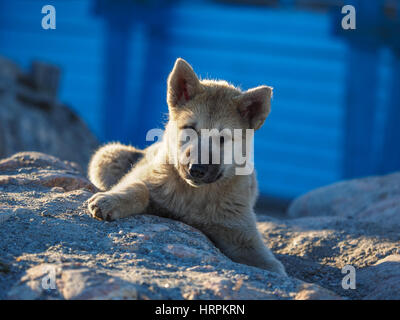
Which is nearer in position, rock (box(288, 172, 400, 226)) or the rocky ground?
the rocky ground

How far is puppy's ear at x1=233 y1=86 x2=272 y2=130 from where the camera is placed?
4406mm

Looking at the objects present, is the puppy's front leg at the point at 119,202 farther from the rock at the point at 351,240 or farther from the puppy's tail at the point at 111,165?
the rock at the point at 351,240

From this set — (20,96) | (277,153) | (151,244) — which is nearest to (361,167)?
(277,153)

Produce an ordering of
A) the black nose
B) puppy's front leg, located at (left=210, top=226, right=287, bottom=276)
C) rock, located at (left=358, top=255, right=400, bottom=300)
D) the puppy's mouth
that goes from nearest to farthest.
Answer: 1. rock, located at (left=358, top=255, right=400, bottom=300)
2. the black nose
3. the puppy's mouth
4. puppy's front leg, located at (left=210, top=226, right=287, bottom=276)

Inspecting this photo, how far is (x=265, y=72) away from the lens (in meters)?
11.7

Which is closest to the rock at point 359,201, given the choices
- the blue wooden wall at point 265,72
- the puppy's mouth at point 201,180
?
the puppy's mouth at point 201,180

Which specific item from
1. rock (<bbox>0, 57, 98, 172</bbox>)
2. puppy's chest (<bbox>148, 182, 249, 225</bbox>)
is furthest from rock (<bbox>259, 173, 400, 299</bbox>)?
rock (<bbox>0, 57, 98, 172</bbox>)

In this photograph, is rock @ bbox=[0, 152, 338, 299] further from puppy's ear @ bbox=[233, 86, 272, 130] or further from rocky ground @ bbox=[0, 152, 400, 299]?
puppy's ear @ bbox=[233, 86, 272, 130]

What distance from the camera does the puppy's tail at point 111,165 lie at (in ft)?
→ 18.3

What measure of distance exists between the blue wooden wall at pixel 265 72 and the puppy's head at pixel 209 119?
6773 millimetres

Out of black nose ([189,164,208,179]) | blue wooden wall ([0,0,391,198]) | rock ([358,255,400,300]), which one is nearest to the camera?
rock ([358,255,400,300])

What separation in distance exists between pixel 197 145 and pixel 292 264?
1.45 metres

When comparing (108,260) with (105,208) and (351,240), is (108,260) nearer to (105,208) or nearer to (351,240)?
(105,208)

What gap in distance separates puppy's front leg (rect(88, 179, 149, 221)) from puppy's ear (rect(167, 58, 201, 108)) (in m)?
0.84
